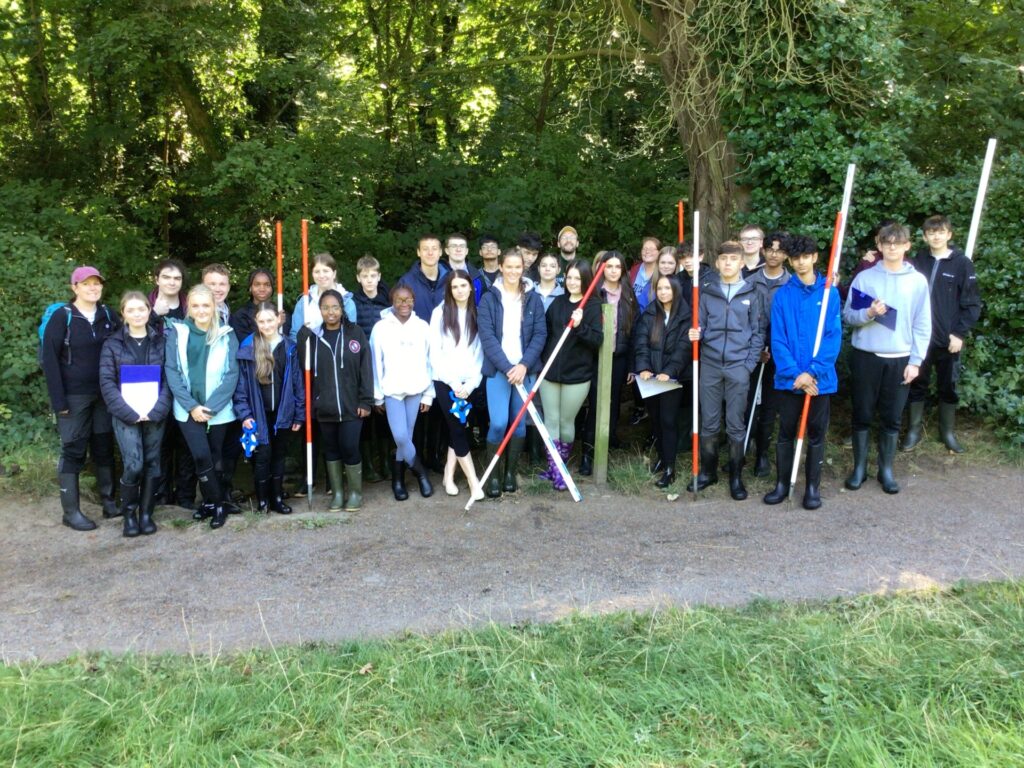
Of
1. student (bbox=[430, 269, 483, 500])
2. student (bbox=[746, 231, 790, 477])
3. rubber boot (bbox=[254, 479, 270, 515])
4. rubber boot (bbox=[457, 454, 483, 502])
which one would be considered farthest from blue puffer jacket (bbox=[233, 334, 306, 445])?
student (bbox=[746, 231, 790, 477])

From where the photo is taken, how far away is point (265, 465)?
579cm

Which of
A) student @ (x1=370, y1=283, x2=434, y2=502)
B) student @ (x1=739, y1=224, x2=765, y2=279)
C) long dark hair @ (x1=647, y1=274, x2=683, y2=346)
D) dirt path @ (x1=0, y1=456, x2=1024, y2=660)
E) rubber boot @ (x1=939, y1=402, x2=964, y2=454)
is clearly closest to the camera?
dirt path @ (x1=0, y1=456, x2=1024, y2=660)

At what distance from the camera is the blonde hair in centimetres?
538

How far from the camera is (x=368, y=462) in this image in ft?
22.0

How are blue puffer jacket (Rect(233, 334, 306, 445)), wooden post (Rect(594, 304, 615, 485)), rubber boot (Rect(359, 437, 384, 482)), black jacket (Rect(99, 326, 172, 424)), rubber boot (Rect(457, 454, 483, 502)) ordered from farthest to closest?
rubber boot (Rect(359, 437, 384, 482)), wooden post (Rect(594, 304, 615, 485)), rubber boot (Rect(457, 454, 483, 502)), blue puffer jacket (Rect(233, 334, 306, 445)), black jacket (Rect(99, 326, 172, 424))

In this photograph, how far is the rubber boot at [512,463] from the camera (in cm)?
618

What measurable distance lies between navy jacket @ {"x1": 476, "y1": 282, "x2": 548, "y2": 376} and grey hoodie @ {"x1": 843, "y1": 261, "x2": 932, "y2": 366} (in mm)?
2325

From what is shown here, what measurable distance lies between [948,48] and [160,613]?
10.1m

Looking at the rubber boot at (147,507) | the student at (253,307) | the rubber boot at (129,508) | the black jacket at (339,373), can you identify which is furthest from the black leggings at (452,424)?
the rubber boot at (129,508)

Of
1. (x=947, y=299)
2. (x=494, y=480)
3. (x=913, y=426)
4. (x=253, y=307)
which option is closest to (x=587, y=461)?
(x=494, y=480)

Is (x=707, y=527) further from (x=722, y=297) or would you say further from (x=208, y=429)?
(x=208, y=429)

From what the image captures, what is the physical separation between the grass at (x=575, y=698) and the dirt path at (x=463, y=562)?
0.36 metres

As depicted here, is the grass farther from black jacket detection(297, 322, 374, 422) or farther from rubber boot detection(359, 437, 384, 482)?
rubber boot detection(359, 437, 384, 482)

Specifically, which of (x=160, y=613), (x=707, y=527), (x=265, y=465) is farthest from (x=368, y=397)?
(x=707, y=527)
